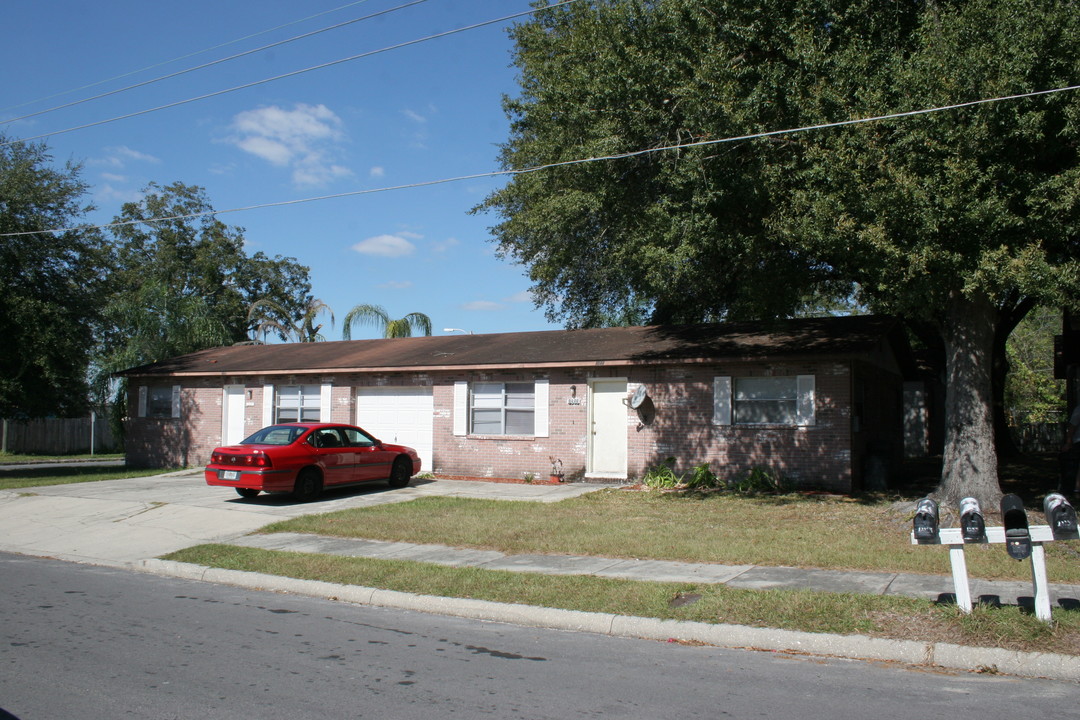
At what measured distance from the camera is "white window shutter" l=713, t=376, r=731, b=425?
16641 millimetres

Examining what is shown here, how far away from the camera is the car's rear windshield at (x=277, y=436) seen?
15.5 meters

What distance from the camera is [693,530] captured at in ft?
38.2

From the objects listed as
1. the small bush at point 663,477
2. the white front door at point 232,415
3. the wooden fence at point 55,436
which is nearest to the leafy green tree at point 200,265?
the wooden fence at point 55,436

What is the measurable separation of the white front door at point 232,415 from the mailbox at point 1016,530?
20376 millimetres

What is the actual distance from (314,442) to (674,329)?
900cm

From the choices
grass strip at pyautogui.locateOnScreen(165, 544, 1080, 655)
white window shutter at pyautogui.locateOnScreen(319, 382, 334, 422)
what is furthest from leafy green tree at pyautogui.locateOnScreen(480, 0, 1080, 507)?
white window shutter at pyautogui.locateOnScreen(319, 382, 334, 422)

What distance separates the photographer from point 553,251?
66.6ft

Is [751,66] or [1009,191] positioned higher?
[751,66]

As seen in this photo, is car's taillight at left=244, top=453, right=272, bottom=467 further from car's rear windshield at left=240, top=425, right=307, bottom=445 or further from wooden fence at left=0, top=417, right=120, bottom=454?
wooden fence at left=0, top=417, right=120, bottom=454

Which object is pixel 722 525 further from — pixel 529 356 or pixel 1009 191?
pixel 529 356

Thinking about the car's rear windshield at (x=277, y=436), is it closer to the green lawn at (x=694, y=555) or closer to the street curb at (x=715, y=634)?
the green lawn at (x=694, y=555)

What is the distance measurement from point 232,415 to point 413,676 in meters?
18.9

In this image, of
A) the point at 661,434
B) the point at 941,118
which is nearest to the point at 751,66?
the point at 941,118

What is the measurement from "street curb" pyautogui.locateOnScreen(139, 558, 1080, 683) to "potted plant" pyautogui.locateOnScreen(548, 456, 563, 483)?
930 centimetres
